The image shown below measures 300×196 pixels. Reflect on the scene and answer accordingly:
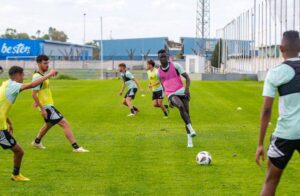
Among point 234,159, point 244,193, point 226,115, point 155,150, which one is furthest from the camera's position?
point 226,115

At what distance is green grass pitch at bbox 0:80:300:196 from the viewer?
10.4 metres

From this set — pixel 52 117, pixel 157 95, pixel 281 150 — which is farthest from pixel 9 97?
pixel 157 95

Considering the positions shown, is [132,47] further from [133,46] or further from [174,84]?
[174,84]

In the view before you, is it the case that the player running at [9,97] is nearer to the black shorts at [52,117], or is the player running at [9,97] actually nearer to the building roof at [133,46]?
the black shorts at [52,117]

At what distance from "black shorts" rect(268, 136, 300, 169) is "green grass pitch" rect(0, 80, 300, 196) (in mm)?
2528

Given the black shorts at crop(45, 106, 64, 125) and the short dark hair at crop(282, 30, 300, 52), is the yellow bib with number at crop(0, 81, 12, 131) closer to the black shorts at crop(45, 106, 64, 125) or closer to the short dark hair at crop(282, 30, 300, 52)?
the black shorts at crop(45, 106, 64, 125)

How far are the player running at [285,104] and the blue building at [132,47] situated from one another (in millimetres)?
116848

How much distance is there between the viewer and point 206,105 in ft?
96.0

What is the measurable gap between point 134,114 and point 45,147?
935 centimetres

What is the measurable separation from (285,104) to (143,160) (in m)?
6.11

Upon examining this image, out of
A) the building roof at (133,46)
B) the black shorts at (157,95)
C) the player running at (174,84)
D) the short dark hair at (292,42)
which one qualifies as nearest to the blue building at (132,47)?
the building roof at (133,46)

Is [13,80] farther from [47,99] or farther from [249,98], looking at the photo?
[249,98]

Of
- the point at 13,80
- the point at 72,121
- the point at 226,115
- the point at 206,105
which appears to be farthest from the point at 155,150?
the point at 206,105

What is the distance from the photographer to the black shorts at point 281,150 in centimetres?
741
